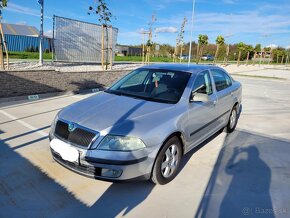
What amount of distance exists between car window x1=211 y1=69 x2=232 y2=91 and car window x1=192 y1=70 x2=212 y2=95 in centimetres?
33

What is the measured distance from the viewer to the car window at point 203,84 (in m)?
4.22

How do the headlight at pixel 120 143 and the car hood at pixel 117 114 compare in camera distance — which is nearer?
the headlight at pixel 120 143

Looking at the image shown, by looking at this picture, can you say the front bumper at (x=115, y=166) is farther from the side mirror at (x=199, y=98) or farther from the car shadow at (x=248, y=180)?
the side mirror at (x=199, y=98)

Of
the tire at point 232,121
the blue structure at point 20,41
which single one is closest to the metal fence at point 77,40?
the tire at point 232,121

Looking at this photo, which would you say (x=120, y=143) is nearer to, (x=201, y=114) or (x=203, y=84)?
(x=201, y=114)

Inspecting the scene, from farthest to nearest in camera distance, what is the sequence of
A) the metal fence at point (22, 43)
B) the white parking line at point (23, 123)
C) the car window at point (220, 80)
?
the metal fence at point (22, 43)
the white parking line at point (23, 123)
the car window at point (220, 80)

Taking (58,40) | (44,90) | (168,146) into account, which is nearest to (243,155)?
(168,146)

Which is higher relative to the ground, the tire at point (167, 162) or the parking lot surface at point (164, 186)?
the tire at point (167, 162)

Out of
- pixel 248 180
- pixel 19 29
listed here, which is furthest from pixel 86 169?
pixel 19 29

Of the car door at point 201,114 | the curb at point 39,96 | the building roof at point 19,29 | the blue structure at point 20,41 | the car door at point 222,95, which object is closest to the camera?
the car door at point 201,114

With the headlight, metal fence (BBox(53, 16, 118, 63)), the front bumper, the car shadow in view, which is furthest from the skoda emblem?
metal fence (BBox(53, 16, 118, 63))

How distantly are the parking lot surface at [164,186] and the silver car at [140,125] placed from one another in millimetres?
295

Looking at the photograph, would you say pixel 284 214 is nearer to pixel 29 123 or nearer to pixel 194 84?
pixel 194 84

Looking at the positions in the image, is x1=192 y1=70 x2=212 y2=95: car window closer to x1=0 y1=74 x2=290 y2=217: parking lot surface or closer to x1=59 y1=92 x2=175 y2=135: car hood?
x1=59 y1=92 x2=175 y2=135: car hood
